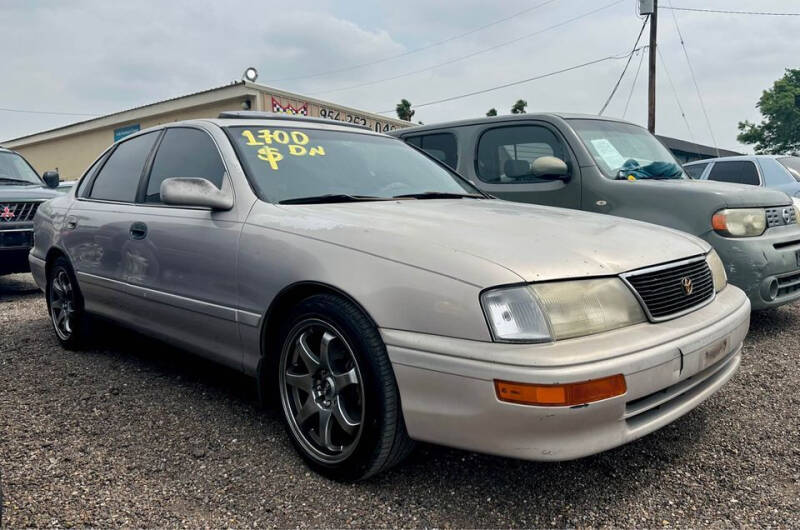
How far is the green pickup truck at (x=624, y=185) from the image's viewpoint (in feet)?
12.9

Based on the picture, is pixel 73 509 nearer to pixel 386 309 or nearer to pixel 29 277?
pixel 386 309

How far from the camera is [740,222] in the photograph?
3975mm

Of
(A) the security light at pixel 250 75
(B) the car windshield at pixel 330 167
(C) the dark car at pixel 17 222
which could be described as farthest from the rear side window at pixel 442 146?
(A) the security light at pixel 250 75

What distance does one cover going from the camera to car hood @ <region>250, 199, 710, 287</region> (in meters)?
1.94

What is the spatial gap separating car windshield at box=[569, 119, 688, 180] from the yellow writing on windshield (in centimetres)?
248

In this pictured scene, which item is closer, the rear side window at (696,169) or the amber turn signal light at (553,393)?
the amber turn signal light at (553,393)

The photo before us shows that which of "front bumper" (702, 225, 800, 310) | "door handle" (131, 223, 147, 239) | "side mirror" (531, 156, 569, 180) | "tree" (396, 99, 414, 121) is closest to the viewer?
"door handle" (131, 223, 147, 239)

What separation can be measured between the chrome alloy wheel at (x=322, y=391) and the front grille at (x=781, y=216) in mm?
3453

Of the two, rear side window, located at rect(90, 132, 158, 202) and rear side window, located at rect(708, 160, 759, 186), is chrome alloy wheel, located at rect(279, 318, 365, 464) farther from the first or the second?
rear side window, located at rect(708, 160, 759, 186)

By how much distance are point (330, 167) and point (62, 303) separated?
2412mm

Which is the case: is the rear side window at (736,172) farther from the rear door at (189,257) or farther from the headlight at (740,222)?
the rear door at (189,257)

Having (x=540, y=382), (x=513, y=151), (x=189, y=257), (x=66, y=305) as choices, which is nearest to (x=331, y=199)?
(x=189, y=257)

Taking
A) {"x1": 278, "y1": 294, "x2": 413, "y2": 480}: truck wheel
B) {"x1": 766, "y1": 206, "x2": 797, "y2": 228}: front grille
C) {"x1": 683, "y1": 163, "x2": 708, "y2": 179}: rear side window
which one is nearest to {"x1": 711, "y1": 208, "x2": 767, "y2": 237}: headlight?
{"x1": 766, "y1": 206, "x2": 797, "y2": 228}: front grille

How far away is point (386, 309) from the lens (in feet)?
6.59
